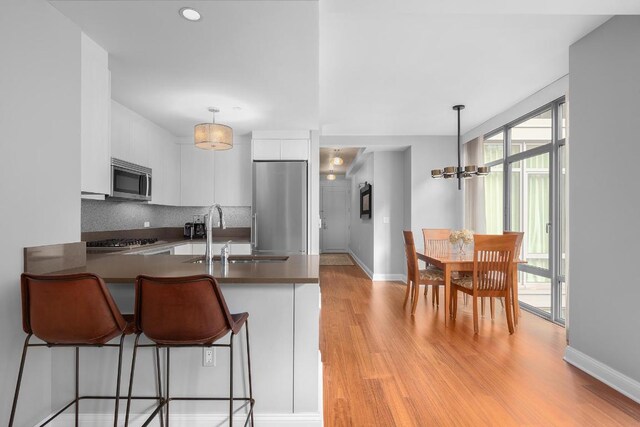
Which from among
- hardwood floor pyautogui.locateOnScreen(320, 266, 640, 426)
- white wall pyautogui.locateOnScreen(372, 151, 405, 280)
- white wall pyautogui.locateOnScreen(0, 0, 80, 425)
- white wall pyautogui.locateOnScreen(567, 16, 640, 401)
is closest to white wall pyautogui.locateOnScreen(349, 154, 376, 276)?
white wall pyautogui.locateOnScreen(372, 151, 405, 280)

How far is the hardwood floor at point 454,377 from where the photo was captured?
202 centimetres

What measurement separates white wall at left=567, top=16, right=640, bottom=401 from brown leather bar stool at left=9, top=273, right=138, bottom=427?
3.05 m

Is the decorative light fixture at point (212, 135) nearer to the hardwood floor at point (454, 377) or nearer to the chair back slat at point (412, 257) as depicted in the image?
the hardwood floor at point (454, 377)

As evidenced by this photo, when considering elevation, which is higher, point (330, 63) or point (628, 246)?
point (330, 63)

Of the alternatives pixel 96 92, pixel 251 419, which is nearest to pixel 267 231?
pixel 96 92

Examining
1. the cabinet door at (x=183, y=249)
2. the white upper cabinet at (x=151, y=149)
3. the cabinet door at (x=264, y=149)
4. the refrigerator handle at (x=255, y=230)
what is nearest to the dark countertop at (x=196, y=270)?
the cabinet door at (x=183, y=249)

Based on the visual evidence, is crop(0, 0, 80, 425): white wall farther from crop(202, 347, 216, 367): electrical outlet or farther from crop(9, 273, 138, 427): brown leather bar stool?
crop(202, 347, 216, 367): electrical outlet

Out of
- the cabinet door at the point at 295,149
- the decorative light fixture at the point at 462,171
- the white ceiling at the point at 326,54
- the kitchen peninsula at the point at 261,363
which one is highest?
the white ceiling at the point at 326,54

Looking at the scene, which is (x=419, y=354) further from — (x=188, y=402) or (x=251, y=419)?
(x=188, y=402)

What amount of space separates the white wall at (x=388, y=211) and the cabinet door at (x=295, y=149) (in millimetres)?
2127

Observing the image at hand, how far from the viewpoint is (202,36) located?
2.17 metres

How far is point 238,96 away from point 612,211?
10.4ft

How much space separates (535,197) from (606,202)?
1.84 m

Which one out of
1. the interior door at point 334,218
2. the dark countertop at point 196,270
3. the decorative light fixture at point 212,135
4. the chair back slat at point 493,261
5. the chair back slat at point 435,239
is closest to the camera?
the dark countertop at point 196,270
